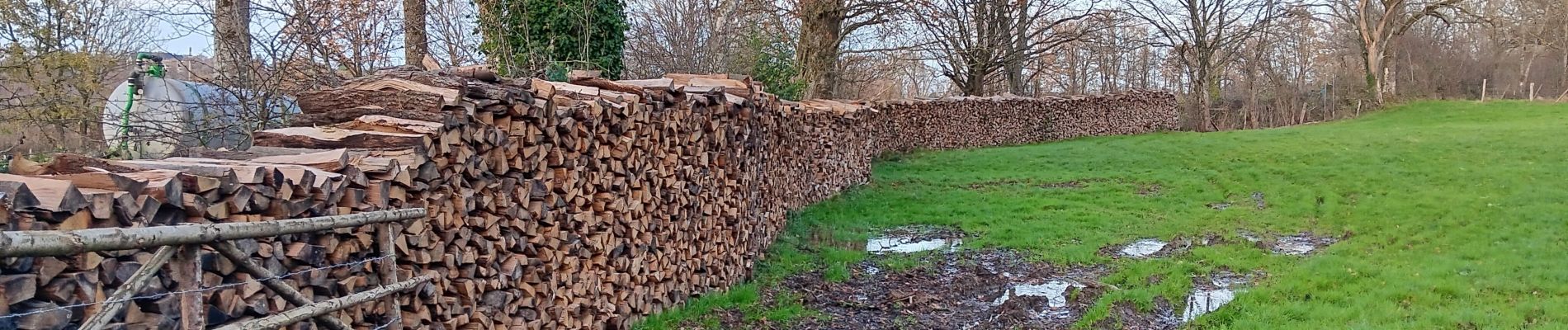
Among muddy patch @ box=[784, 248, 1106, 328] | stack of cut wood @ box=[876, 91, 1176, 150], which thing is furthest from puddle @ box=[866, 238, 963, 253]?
stack of cut wood @ box=[876, 91, 1176, 150]

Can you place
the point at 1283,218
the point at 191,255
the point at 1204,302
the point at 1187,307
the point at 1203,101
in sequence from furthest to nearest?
1. the point at 1203,101
2. the point at 1283,218
3. the point at 1204,302
4. the point at 1187,307
5. the point at 191,255

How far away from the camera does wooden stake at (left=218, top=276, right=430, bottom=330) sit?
2.39 meters

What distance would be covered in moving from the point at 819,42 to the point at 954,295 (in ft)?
39.8

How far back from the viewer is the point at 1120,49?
30000mm

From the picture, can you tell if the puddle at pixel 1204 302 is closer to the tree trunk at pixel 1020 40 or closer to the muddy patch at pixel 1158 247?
the muddy patch at pixel 1158 247

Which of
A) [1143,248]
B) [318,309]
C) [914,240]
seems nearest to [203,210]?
[318,309]

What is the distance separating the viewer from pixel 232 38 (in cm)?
650

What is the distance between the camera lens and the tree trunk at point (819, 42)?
58.4 ft

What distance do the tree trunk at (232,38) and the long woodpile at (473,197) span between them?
82.9 inches

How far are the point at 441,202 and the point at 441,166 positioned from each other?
0.13 m

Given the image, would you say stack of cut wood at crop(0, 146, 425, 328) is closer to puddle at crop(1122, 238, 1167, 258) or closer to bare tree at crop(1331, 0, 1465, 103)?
puddle at crop(1122, 238, 1167, 258)

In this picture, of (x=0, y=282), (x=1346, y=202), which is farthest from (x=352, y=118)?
(x=1346, y=202)

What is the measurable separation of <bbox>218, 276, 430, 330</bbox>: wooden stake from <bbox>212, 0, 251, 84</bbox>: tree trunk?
11.9ft

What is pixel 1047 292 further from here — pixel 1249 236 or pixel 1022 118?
pixel 1022 118
